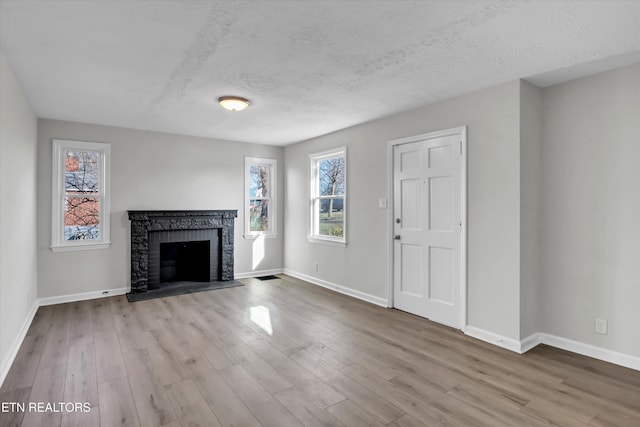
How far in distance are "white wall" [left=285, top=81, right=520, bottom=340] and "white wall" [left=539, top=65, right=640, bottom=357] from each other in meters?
0.46

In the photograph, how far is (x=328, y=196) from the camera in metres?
5.59

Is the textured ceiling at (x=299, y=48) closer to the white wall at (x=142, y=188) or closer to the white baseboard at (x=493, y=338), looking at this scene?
the white wall at (x=142, y=188)

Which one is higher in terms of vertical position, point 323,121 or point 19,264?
point 323,121

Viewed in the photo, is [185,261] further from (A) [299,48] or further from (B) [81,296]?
(A) [299,48]

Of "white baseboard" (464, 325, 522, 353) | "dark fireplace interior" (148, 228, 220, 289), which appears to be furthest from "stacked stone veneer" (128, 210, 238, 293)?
"white baseboard" (464, 325, 522, 353)

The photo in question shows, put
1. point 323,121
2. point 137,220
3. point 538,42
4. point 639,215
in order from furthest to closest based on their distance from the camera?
1. point 137,220
2. point 323,121
3. point 639,215
4. point 538,42

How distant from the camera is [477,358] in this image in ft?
9.84

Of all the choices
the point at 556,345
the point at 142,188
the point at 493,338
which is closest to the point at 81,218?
the point at 142,188

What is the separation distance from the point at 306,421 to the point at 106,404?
1.36 metres

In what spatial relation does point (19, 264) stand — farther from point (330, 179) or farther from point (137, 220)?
point (330, 179)

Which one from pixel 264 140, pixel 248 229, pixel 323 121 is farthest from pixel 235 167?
pixel 323 121

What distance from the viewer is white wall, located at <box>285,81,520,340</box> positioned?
3207 millimetres

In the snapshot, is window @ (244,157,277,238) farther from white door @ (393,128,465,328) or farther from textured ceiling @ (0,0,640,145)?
white door @ (393,128,465,328)

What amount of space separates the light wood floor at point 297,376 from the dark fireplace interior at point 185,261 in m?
1.78
